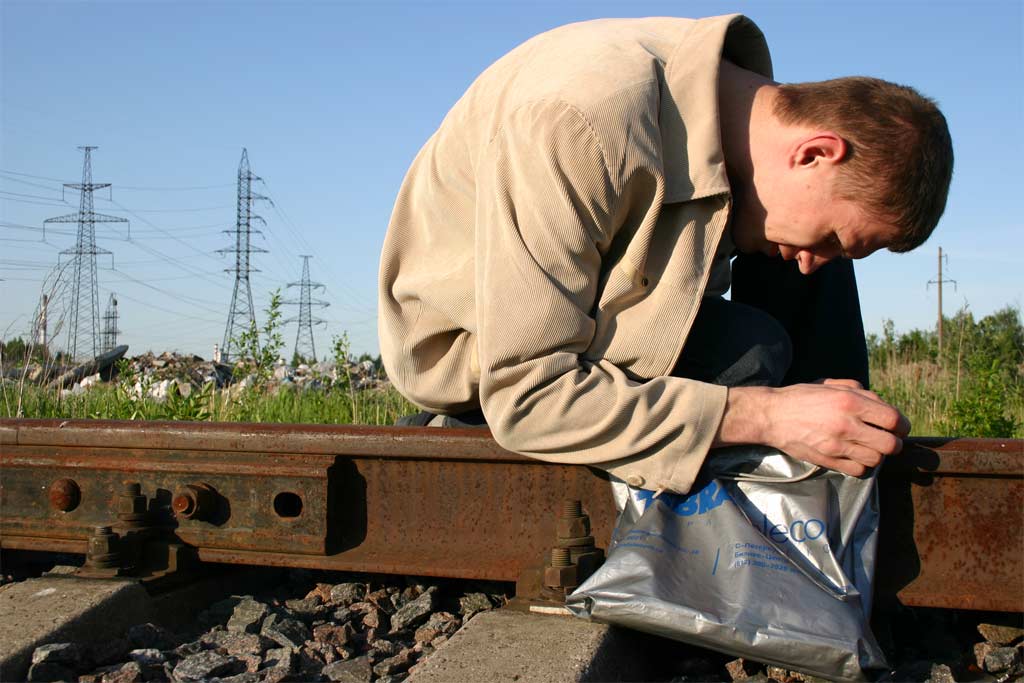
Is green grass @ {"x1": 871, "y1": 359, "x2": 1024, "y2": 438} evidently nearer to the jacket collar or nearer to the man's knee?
the man's knee

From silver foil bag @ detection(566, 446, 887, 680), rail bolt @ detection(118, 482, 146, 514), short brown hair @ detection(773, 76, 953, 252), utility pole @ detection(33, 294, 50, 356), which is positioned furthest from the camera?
utility pole @ detection(33, 294, 50, 356)

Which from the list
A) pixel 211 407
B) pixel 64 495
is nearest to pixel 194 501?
pixel 64 495

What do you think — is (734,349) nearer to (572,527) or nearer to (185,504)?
(572,527)

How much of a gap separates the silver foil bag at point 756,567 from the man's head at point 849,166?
0.64 m

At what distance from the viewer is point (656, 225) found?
2.44 meters

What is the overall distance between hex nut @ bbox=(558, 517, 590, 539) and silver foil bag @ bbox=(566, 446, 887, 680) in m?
0.20

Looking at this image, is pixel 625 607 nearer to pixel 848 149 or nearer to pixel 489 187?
pixel 489 187

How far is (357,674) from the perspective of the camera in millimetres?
2336

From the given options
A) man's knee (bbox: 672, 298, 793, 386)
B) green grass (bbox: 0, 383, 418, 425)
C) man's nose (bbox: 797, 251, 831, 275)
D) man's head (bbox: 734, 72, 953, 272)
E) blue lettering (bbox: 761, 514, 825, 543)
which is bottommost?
blue lettering (bbox: 761, 514, 825, 543)

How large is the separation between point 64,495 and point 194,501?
1.76 ft

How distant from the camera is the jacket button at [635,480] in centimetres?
236

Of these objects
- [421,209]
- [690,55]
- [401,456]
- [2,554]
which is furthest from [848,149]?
[2,554]

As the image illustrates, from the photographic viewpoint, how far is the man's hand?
2195 mm

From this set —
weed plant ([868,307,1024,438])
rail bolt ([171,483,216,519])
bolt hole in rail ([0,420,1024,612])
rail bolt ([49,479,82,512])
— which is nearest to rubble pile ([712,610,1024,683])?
bolt hole in rail ([0,420,1024,612])
